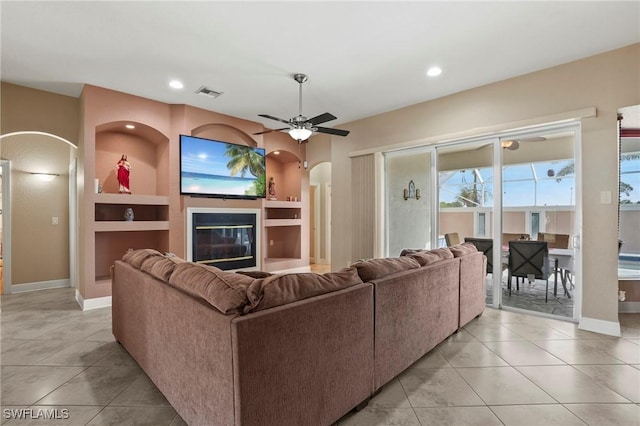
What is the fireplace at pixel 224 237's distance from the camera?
487cm

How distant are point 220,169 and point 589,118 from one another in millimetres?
4818

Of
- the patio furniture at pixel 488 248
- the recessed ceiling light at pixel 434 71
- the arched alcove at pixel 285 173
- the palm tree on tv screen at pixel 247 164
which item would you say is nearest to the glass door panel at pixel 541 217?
the patio furniture at pixel 488 248

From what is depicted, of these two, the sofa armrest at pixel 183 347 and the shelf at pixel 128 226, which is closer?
the sofa armrest at pixel 183 347

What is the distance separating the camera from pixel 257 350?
1309mm

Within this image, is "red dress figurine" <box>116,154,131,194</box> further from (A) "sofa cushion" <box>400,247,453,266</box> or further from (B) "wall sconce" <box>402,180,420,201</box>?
(B) "wall sconce" <box>402,180,420,201</box>

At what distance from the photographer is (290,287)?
1533 millimetres

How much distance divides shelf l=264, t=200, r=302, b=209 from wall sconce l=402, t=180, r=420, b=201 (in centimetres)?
242

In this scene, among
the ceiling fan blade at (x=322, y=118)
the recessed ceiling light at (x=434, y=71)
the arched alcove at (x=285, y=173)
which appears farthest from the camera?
the arched alcove at (x=285, y=173)

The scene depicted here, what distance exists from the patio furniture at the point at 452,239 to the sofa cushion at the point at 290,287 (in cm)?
299

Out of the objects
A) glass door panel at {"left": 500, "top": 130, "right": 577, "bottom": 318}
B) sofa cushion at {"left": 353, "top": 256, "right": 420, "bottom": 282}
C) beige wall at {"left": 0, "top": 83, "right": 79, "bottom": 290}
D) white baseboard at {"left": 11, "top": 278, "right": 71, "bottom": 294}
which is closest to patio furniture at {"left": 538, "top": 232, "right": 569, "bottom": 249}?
glass door panel at {"left": 500, "top": 130, "right": 577, "bottom": 318}

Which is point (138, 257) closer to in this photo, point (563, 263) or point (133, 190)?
point (133, 190)

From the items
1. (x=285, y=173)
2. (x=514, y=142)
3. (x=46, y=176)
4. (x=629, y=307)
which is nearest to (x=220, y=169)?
(x=285, y=173)

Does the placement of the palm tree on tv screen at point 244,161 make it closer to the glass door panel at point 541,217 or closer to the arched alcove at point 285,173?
the arched alcove at point 285,173

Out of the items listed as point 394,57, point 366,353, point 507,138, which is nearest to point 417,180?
point 507,138
